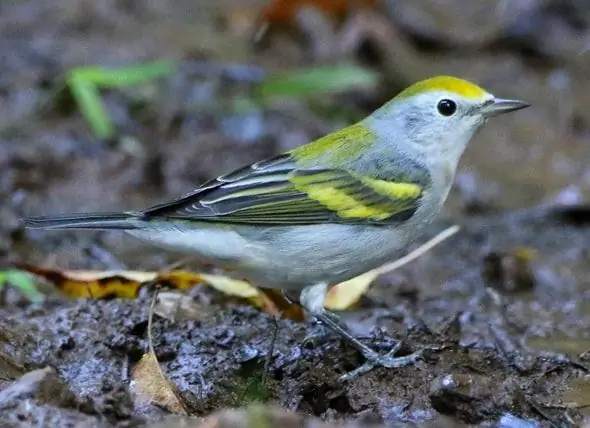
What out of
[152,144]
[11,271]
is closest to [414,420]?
[11,271]

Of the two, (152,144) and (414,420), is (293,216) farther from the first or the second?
(152,144)

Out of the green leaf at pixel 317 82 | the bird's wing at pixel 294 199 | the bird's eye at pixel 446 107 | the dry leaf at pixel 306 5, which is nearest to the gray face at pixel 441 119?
the bird's eye at pixel 446 107

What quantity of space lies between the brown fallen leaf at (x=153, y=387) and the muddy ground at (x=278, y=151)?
0.26 feet

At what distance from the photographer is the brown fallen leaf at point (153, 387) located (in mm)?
3809

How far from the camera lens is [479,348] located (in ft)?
15.6

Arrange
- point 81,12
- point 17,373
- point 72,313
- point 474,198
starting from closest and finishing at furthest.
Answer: point 17,373 → point 72,313 → point 474,198 → point 81,12

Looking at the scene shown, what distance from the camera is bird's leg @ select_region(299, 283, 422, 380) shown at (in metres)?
4.34

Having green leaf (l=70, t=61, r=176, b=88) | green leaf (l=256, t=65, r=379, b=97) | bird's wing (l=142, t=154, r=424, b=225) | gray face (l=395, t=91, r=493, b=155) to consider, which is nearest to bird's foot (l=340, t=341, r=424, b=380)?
bird's wing (l=142, t=154, r=424, b=225)

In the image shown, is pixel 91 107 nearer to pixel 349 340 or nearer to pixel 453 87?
pixel 453 87

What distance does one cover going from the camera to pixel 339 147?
5242 millimetres

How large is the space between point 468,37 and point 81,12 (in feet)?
13.0

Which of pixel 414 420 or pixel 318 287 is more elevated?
pixel 318 287

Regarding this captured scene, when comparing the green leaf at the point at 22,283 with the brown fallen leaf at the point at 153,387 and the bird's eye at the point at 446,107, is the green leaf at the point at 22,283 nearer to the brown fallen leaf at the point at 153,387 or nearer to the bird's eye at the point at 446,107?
the brown fallen leaf at the point at 153,387

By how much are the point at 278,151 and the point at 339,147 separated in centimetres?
291
